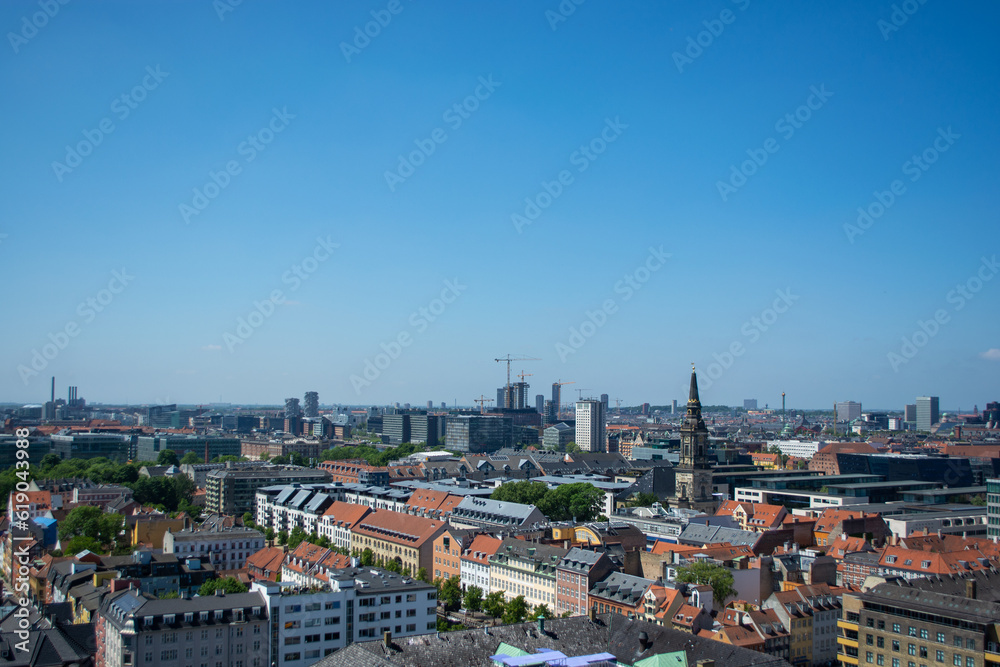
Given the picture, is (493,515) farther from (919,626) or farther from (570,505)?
(919,626)

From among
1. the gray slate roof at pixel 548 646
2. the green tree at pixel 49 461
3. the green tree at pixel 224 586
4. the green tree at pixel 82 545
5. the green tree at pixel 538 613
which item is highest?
the green tree at pixel 49 461

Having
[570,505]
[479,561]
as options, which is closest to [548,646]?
[479,561]

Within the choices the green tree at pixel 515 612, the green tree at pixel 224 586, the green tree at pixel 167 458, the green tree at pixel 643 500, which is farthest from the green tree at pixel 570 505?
the green tree at pixel 167 458

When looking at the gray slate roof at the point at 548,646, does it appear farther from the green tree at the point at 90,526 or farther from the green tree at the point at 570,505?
the green tree at the point at 90,526

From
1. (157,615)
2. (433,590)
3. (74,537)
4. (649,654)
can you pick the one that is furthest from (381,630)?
(74,537)

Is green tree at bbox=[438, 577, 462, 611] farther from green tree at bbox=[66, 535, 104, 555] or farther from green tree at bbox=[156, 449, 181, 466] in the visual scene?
green tree at bbox=[156, 449, 181, 466]

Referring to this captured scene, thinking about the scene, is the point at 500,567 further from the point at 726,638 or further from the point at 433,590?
the point at 726,638
